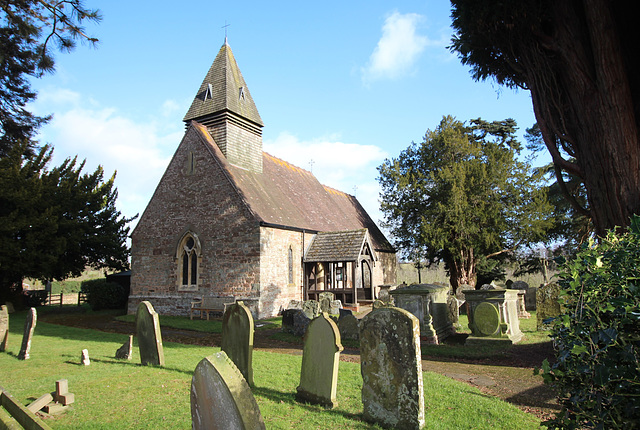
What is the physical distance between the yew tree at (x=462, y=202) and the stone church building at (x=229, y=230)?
19.5ft

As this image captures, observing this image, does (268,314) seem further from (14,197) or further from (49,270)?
(14,197)

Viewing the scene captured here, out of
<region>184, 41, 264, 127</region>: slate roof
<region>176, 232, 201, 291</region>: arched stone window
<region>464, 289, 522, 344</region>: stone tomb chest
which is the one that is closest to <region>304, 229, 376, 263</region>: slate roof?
<region>176, 232, 201, 291</region>: arched stone window

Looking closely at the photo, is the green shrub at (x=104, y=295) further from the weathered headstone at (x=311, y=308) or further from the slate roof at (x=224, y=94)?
the weathered headstone at (x=311, y=308)

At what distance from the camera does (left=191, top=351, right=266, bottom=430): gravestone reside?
2.82 metres

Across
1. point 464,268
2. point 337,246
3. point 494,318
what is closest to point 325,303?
point 337,246

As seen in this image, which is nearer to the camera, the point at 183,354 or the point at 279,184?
the point at 183,354

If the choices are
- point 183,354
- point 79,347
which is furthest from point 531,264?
point 79,347

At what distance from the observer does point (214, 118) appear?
2020 centimetres

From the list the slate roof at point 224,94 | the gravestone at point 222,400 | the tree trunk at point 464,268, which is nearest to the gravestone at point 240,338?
the gravestone at point 222,400

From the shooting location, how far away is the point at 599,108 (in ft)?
22.9

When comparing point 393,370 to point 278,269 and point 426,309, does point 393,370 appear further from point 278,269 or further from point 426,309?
point 278,269

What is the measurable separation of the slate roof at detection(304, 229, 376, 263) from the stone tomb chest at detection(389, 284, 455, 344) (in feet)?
18.7

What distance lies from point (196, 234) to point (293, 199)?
5.97m

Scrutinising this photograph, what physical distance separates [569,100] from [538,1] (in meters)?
2.14
